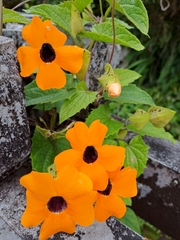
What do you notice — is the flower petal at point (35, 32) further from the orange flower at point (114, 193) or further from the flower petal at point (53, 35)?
the orange flower at point (114, 193)

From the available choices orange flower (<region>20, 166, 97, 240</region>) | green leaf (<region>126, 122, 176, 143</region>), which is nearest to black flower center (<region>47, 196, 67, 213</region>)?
orange flower (<region>20, 166, 97, 240</region>)

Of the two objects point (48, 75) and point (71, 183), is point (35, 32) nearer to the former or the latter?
point (48, 75)

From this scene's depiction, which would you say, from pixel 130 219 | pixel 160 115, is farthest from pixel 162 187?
pixel 160 115

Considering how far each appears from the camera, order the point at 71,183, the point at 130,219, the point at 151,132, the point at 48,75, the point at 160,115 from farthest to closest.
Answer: the point at 130,219, the point at 151,132, the point at 160,115, the point at 48,75, the point at 71,183

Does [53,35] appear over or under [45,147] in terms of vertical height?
over

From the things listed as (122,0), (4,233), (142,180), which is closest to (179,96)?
(142,180)
